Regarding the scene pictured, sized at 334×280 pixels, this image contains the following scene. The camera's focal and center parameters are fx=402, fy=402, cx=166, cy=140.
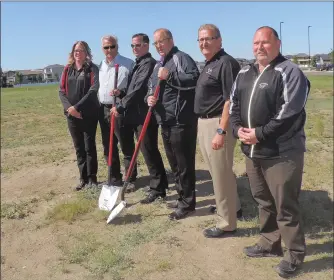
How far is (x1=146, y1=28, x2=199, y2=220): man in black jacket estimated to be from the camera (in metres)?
4.57

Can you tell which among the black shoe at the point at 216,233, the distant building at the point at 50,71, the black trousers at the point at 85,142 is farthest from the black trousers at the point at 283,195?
the distant building at the point at 50,71

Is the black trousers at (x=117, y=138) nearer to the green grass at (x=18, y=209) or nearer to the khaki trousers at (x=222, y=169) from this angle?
the green grass at (x=18, y=209)

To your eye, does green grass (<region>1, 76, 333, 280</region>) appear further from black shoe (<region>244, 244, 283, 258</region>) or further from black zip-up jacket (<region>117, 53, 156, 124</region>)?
black zip-up jacket (<region>117, 53, 156, 124</region>)

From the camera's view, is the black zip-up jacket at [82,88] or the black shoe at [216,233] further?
the black zip-up jacket at [82,88]

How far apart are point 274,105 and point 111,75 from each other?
3.01 metres

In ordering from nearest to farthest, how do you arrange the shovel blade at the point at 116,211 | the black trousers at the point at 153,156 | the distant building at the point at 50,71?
the shovel blade at the point at 116,211 → the black trousers at the point at 153,156 → the distant building at the point at 50,71

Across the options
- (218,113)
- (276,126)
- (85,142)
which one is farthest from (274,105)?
(85,142)

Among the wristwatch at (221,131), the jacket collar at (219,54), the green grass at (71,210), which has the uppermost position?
the jacket collar at (219,54)

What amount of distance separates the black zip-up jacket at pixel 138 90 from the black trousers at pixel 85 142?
868 millimetres

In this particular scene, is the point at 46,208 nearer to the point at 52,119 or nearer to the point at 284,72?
the point at 284,72

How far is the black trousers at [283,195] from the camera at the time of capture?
3.34 meters

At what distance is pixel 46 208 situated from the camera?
5809 millimetres

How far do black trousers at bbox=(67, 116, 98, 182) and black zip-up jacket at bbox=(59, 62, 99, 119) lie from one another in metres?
0.19

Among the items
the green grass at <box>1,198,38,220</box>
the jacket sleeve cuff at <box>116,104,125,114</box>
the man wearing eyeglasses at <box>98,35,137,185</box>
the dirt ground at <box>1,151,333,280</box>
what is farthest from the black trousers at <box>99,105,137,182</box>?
the green grass at <box>1,198,38,220</box>
